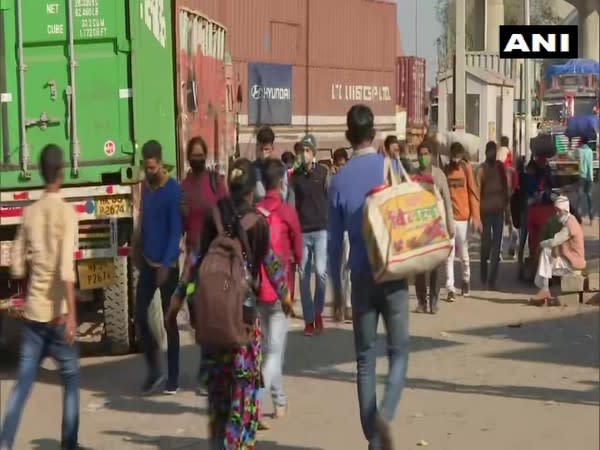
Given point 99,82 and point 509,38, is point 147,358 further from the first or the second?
point 509,38

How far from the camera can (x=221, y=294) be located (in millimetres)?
6539

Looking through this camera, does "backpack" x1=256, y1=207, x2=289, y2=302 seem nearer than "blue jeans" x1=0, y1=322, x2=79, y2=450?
No

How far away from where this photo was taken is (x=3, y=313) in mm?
10141

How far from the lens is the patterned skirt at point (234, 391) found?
266 inches

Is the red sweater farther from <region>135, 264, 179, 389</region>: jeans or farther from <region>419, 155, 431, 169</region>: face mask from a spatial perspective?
<region>419, 155, 431, 169</region>: face mask

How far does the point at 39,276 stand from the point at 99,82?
3841 mm

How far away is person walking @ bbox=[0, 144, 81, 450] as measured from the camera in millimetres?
7020

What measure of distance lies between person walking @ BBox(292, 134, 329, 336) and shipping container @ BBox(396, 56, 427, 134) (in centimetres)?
3056

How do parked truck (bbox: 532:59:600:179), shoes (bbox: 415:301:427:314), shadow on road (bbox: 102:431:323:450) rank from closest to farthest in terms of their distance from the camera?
shadow on road (bbox: 102:431:323:450)
shoes (bbox: 415:301:427:314)
parked truck (bbox: 532:59:600:179)

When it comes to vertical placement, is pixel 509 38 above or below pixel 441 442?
above

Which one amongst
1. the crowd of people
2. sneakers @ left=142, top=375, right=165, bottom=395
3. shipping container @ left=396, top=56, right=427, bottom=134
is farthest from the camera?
Answer: shipping container @ left=396, top=56, right=427, bottom=134

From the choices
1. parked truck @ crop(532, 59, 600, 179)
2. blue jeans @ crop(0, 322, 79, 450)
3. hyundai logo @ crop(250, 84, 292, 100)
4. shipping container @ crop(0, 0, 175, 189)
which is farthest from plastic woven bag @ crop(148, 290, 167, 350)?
parked truck @ crop(532, 59, 600, 179)

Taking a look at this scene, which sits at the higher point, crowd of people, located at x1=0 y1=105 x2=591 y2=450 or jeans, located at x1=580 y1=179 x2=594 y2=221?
crowd of people, located at x1=0 y1=105 x2=591 y2=450

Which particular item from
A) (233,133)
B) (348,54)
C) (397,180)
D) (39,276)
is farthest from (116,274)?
(348,54)
